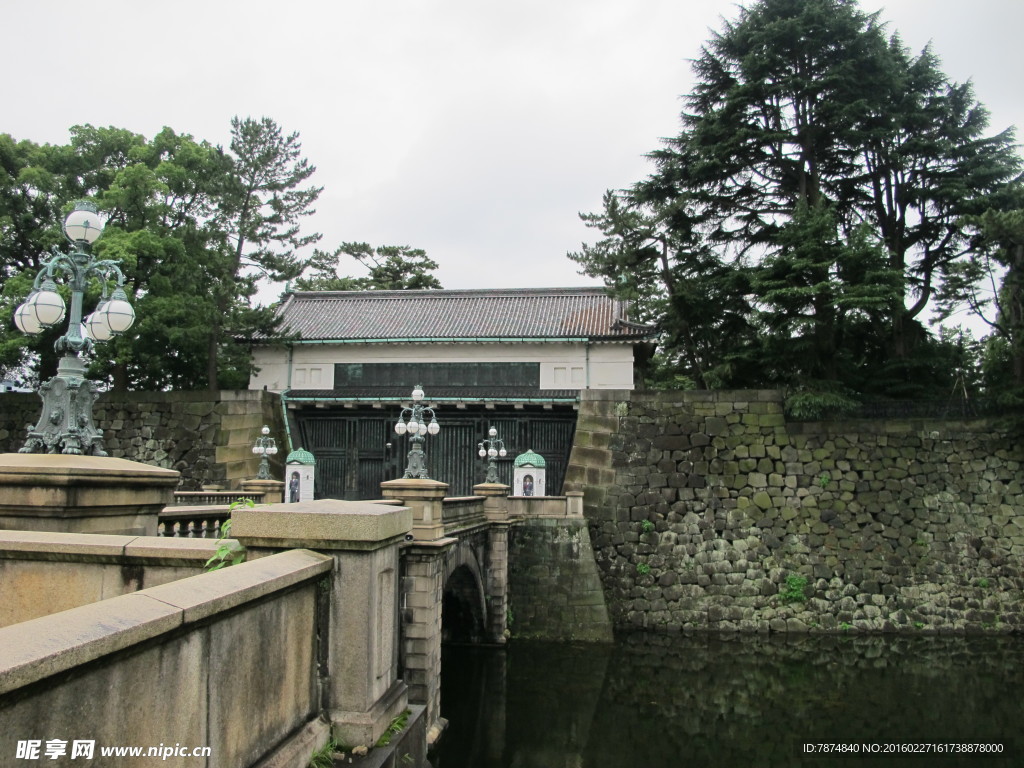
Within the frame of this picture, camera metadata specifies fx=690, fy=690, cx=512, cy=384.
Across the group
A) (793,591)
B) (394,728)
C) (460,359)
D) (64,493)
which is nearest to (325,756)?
(394,728)

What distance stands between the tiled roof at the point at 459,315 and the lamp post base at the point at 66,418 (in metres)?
17.0

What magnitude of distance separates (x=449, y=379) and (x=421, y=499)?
13.2 meters

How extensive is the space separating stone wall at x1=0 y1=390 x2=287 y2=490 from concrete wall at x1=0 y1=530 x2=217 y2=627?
60.2ft

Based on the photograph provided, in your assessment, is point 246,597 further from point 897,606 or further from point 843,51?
point 843,51

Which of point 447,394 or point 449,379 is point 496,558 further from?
point 449,379

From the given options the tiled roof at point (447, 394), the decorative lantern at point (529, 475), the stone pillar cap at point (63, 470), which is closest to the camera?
the stone pillar cap at point (63, 470)

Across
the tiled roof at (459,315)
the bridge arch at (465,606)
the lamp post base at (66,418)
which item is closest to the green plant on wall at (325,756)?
the lamp post base at (66,418)

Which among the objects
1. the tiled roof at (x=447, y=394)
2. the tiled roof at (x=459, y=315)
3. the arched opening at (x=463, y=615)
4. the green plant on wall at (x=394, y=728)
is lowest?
the arched opening at (x=463, y=615)

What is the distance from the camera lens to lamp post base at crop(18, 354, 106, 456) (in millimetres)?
6938

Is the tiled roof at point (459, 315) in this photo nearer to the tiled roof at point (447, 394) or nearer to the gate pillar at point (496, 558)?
the tiled roof at point (447, 394)

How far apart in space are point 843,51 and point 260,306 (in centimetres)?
2112

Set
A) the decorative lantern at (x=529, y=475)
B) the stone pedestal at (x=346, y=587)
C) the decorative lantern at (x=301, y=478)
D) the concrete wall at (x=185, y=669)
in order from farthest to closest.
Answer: the decorative lantern at (x=529, y=475), the decorative lantern at (x=301, y=478), the stone pedestal at (x=346, y=587), the concrete wall at (x=185, y=669)

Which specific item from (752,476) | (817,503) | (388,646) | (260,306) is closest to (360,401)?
(260,306)

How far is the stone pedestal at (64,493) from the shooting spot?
5.04 m
